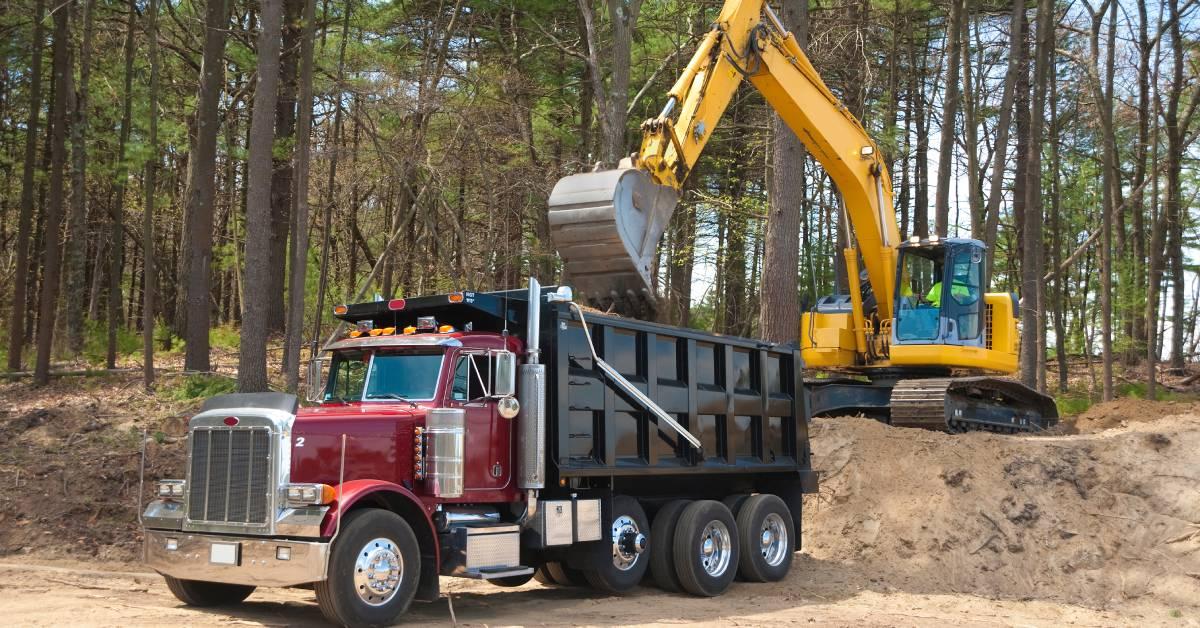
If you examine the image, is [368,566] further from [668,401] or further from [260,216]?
[260,216]

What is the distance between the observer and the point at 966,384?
16.7m

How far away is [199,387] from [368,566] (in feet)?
38.7

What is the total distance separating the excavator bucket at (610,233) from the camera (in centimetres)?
1133

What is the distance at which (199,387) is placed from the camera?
1881cm

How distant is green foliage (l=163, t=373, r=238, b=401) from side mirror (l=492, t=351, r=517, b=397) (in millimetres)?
10093

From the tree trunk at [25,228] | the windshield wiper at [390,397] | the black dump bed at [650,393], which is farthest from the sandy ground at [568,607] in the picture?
the tree trunk at [25,228]

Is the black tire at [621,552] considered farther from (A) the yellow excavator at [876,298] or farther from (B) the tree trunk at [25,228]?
(B) the tree trunk at [25,228]

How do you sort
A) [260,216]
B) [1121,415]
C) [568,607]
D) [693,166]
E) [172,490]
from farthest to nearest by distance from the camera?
[1121,415] < [260,216] < [693,166] < [568,607] < [172,490]

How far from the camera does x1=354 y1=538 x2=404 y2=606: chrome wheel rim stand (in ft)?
26.8

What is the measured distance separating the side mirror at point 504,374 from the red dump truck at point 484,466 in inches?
0.7

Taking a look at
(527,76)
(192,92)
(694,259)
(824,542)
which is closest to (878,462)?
(824,542)

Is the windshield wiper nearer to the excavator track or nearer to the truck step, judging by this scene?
the truck step

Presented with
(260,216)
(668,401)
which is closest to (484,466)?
(668,401)

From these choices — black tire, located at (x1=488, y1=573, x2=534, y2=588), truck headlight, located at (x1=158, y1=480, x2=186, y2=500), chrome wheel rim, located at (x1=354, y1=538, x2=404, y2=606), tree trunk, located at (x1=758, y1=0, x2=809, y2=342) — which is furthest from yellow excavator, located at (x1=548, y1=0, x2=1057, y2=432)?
truck headlight, located at (x1=158, y1=480, x2=186, y2=500)
